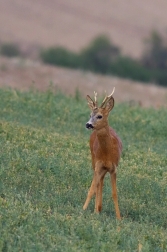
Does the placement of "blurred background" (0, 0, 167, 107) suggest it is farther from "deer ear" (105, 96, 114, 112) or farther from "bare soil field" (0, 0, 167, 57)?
"deer ear" (105, 96, 114, 112)

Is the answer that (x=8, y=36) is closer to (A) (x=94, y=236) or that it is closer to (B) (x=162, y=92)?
(B) (x=162, y=92)

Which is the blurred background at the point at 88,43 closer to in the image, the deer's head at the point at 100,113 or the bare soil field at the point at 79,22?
the bare soil field at the point at 79,22

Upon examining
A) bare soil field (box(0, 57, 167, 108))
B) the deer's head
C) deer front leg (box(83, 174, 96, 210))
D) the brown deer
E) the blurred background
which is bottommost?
deer front leg (box(83, 174, 96, 210))

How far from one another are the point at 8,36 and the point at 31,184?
5198 cm

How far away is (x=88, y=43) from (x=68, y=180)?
46438mm

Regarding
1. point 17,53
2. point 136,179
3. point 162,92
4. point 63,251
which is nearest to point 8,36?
point 17,53

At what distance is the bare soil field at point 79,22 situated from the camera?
64312mm

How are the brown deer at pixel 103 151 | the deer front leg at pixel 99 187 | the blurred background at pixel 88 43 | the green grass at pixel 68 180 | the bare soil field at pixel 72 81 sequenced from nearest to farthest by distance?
the green grass at pixel 68 180 < the brown deer at pixel 103 151 < the deer front leg at pixel 99 187 < the bare soil field at pixel 72 81 < the blurred background at pixel 88 43

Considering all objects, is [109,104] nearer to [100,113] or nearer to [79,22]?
[100,113]

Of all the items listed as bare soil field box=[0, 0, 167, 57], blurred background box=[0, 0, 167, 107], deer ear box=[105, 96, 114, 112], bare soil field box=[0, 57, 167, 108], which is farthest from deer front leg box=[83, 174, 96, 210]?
bare soil field box=[0, 0, 167, 57]

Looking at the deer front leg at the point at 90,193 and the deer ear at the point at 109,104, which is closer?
the deer ear at the point at 109,104

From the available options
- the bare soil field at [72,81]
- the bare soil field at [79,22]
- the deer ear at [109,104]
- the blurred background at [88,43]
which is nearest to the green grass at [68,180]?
the deer ear at [109,104]

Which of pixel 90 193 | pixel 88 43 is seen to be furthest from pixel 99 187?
pixel 88 43

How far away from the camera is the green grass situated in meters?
10.1
